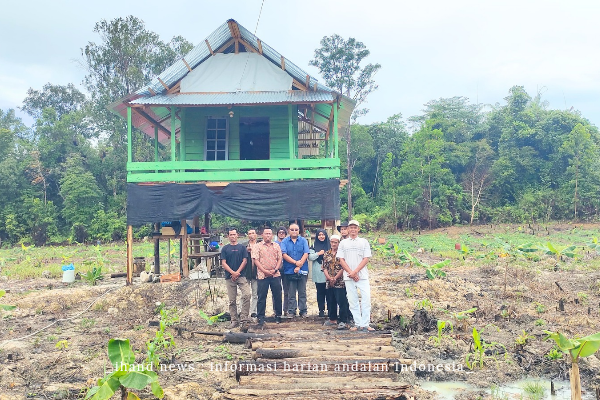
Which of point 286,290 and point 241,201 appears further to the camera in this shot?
point 241,201

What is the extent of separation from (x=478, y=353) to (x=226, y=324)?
466 cm

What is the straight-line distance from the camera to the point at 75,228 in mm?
32812

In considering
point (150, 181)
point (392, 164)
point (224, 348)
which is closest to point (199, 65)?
point (150, 181)

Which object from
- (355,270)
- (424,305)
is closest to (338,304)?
(355,270)

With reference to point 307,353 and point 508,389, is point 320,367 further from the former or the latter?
point 508,389

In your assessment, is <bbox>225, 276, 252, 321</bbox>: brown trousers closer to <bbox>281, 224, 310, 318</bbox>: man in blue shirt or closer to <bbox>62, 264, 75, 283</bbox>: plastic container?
<bbox>281, 224, 310, 318</bbox>: man in blue shirt

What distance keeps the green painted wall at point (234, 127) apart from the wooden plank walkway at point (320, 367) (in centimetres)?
812

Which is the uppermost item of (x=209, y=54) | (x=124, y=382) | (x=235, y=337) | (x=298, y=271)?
(x=209, y=54)

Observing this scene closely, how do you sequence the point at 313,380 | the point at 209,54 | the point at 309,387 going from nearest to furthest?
1. the point at 309,387
2. the point at 313,380
3. the point at 209,54

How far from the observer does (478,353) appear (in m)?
7.91

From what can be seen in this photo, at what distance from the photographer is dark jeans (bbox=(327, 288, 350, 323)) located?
27.5 ft

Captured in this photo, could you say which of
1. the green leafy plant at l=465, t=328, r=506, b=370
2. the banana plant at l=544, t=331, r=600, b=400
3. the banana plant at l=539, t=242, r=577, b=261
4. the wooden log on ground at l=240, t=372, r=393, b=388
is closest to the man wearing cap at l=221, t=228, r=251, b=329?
the wooden log on ground at l=240, t=372, r=393, b=388

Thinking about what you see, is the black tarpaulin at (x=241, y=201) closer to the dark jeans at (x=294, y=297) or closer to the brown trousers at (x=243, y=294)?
the dark jeans at (x=294, y=297)

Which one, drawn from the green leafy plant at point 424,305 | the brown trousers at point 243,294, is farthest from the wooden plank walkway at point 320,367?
the green leafy plant at point 424,305
